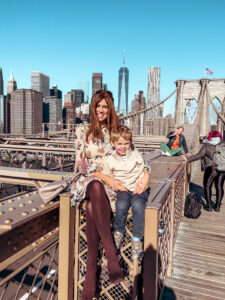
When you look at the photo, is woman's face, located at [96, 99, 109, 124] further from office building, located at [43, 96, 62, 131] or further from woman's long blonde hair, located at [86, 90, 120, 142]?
office building, located at [43, 96, 62, 131]

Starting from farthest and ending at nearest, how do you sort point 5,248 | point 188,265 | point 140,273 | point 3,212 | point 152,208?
point 188,265
point 140,273
point 152,208
point 3,212
point 5,248

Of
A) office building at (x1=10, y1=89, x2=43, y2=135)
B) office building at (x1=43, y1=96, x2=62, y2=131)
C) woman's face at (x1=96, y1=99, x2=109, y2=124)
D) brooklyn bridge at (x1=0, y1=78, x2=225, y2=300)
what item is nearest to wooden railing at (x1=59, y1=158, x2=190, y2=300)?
brooklyn bridge at (x1=0, y1=78, x2=225, y2=300)

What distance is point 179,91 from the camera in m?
31.4

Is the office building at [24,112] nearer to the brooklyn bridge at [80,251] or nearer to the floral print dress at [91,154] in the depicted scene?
the brooklyn bridge at [80,251]

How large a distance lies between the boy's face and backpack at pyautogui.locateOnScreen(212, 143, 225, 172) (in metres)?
3.43

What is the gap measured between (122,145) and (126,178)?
304 mm

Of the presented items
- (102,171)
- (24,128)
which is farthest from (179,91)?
(24,128)

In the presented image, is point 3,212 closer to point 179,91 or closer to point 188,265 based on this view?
point 188,265

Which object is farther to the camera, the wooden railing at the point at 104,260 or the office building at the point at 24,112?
the office building at the point at 24,112

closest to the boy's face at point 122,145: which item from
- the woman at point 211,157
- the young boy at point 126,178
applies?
the young boy at point 126,178

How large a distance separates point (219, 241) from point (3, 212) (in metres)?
3.92

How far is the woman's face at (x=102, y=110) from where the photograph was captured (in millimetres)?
2492

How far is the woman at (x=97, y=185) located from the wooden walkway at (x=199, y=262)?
1332 mm

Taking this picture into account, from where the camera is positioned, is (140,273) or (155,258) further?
(140,273)
